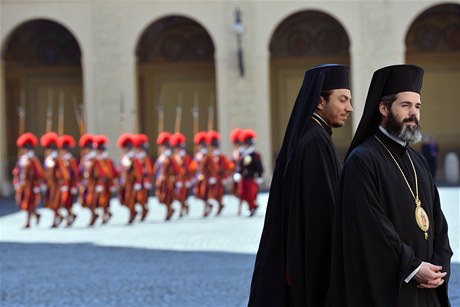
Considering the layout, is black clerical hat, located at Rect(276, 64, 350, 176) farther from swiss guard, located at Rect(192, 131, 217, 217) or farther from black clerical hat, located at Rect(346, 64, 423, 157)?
swiss guard, located at Rect(192, 131, 217, 217)

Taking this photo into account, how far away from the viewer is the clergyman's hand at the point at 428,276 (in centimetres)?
447

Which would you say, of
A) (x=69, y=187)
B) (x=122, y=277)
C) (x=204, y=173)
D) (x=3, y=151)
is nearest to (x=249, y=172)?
(x=204, y=173)

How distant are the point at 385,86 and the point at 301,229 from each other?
96 centimetres

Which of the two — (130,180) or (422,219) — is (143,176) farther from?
(422,219)

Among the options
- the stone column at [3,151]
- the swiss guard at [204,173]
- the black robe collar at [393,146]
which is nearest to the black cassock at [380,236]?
the black robe collar at [393,146]

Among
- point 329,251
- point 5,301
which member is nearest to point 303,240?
point 329,251

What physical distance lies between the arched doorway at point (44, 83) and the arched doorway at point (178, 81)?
2291 millimetres

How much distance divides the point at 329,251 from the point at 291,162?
1.82 feet

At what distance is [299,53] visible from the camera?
29.7 m

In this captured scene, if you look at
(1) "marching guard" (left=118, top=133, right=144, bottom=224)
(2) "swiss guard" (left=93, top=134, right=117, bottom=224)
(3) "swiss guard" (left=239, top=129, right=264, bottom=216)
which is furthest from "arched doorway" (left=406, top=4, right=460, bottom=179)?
(2) "swiss guard" (left=93, top=134, right=117, bottom=224)

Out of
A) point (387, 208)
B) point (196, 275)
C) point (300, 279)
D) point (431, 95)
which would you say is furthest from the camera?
point (431, 95)

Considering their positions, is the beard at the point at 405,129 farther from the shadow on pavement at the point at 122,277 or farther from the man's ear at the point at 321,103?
the shadow on pavement at the point at 122,277

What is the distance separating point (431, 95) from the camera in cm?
2964

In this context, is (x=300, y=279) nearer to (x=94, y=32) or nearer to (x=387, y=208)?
(x=387, y=208)
